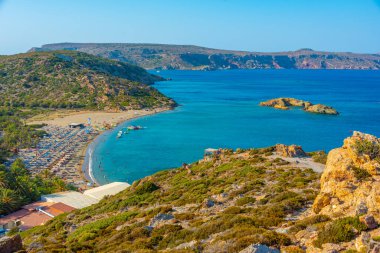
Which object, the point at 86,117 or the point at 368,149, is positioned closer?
the point at 368,149

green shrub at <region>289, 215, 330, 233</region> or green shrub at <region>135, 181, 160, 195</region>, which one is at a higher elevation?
green shrub at <region>289, 215, 330, 233</region>

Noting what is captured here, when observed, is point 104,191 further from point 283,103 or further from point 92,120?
point 283,103

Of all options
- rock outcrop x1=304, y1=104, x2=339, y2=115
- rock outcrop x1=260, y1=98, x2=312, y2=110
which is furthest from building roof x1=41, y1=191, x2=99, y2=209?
rock outcrop x1=260, y1=98, x2=312, y2=110

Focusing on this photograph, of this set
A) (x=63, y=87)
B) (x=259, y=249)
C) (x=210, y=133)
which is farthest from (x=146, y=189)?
(x=63, y=87)

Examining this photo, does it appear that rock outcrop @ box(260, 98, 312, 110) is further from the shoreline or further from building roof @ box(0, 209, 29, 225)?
building roof @ box(0, 209, 29, 225)

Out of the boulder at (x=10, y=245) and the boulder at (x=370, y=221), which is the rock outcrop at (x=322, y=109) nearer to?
the boulder at (x=370, y=221)

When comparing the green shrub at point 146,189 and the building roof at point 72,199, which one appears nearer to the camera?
the green shrub at point 146,189

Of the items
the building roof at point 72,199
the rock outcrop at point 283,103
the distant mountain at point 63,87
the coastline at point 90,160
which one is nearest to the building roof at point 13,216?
the building roof at point 72,199
